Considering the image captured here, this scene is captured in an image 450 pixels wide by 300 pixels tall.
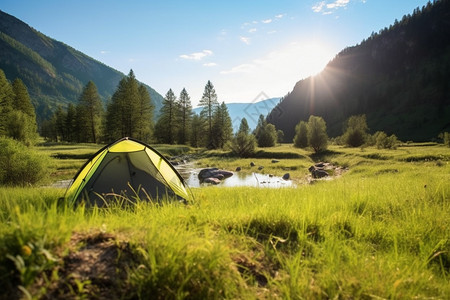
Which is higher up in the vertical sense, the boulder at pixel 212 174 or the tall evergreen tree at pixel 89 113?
the tall evergreen tree at pixel 89 113

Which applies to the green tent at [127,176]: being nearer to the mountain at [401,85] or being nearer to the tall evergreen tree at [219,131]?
the tall evergreen tree at [219,131]

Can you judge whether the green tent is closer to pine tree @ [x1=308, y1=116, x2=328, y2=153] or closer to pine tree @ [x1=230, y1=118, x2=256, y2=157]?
pine tree @ [x1=230, y1=118, x2=256, y2=157]

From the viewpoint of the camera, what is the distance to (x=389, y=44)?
18100 cm

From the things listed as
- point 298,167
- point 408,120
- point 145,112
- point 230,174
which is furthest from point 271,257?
point 408,120

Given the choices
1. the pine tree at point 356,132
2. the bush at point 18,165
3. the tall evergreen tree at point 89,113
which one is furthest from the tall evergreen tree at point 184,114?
the bush at point 18,165

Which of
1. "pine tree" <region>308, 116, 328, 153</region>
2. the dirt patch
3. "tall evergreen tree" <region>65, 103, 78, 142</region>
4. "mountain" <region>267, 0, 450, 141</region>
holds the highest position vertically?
"mountain" <region>267, 0, 450, 141</region>

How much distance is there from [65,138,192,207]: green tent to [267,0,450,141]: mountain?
5165 inches

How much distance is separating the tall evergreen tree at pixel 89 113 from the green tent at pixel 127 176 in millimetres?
56273

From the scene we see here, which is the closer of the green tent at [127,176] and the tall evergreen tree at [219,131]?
the green tent at [127,176]

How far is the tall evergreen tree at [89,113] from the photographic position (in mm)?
54156

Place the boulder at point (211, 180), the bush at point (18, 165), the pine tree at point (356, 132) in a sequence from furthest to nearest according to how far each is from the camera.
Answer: the pine tree at point (356, 132) → the boulder at point (211, 180) → the bush at point (18, 165)

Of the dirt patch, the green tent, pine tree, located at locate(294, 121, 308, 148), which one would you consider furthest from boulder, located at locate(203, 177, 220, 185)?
pine tree, located at locate(294, 121, 308, 148)

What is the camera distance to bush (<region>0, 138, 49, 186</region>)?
43.9 feet

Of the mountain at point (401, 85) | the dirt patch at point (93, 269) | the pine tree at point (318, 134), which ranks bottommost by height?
the dirt patch at point (93, 269)
